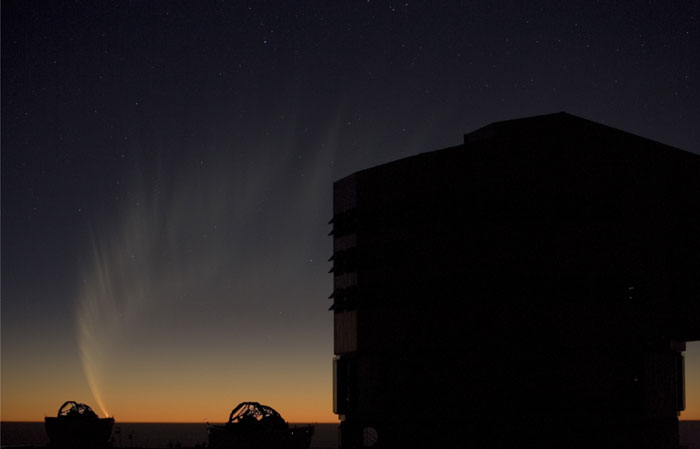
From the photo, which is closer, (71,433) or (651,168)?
(651,168)

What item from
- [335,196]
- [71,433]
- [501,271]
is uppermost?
[335,196]

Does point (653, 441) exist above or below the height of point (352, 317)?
below

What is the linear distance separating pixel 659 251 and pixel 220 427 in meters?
35.3

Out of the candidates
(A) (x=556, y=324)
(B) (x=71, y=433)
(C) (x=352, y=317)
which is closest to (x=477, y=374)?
(A) (x=556, y=324)

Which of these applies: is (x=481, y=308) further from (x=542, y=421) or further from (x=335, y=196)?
(x=335, y=196)

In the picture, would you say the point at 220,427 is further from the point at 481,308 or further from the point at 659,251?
the point at 659,251

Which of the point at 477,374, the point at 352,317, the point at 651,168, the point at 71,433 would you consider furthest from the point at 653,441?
the point at 71,433

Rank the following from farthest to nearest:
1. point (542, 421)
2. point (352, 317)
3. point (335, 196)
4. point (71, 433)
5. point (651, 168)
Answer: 1. point (71, 433)
2. point (335, 196)
3. point (352, 317)
4. point (651, 168)
5. point (542, 421)

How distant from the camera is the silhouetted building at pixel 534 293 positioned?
5191cm

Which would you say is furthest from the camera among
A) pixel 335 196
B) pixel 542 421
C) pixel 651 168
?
pixel 335 196

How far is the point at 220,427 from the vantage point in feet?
199

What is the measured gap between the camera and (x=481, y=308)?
5469 cm

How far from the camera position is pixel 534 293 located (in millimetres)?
53438

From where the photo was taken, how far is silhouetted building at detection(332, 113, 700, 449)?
51.9 metres
